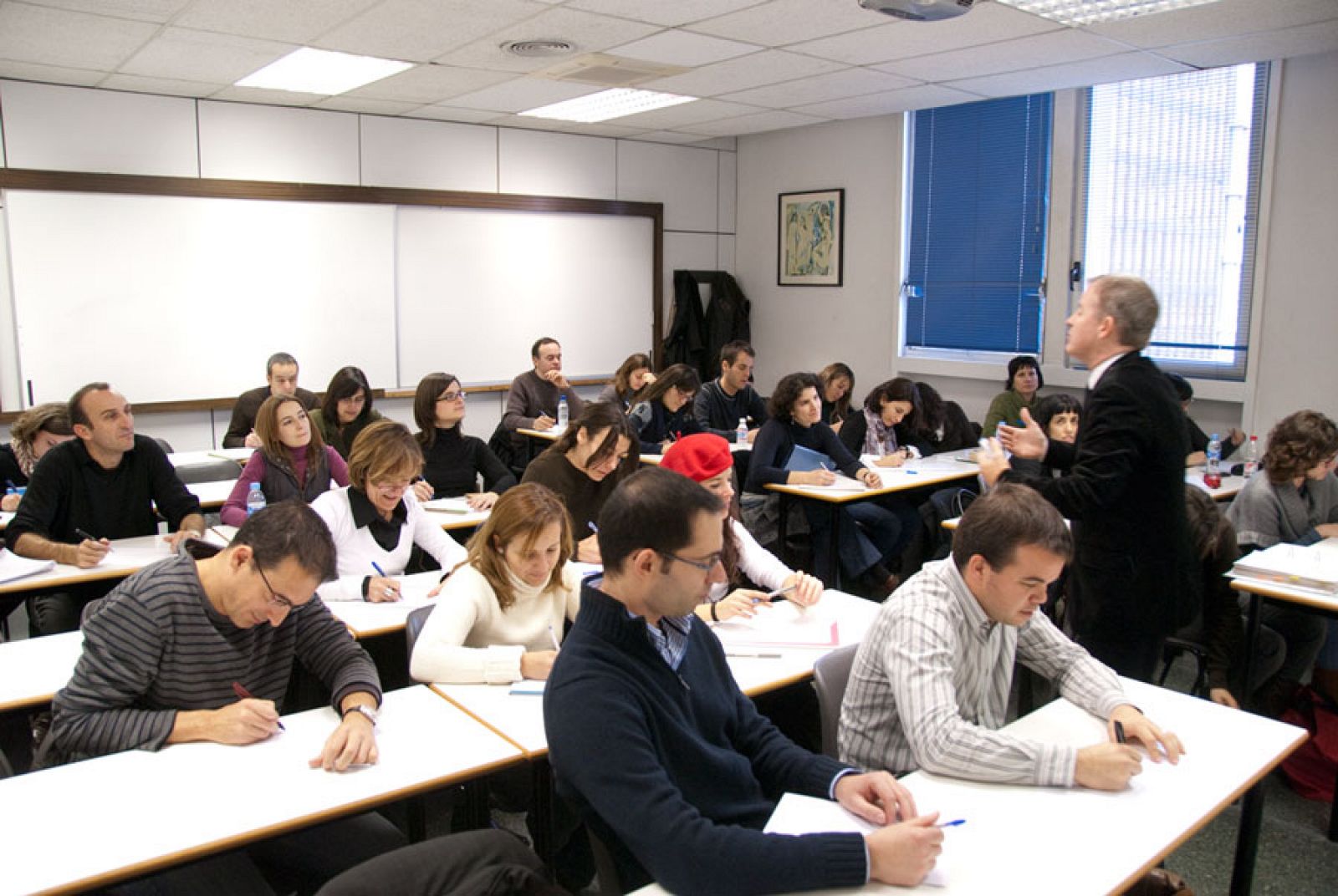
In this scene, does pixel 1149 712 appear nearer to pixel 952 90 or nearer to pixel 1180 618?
pixel 1180 618

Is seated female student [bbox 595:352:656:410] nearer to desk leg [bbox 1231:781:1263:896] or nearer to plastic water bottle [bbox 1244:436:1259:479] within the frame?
plastic water bottle [bbox 1244:436:1259:479]

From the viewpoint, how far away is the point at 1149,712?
2178 millimetres

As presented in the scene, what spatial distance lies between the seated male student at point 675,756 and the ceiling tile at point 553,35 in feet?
11.6

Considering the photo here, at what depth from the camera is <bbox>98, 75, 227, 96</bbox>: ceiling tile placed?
5746 millimetres

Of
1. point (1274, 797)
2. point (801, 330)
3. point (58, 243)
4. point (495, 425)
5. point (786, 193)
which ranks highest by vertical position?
point (786, 193)

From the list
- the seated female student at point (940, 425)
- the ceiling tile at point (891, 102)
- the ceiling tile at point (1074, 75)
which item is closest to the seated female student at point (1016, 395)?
the seated female student at point (940, 425)

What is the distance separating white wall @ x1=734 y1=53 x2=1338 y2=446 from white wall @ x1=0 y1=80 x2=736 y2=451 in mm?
529

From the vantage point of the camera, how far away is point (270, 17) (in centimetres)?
441

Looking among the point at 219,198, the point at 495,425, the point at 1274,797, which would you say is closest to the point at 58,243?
the point at 219,198

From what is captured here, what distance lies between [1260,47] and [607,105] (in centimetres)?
398

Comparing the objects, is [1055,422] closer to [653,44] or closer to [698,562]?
[653,44]

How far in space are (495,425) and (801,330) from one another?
2.79 m

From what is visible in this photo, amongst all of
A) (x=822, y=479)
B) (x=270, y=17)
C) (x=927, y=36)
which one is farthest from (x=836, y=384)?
(x=270, y=17)

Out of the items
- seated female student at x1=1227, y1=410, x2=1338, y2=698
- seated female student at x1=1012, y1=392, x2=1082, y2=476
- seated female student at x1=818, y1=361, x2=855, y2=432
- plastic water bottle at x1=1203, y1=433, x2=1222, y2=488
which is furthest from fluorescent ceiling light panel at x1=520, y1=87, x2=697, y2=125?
seated female student at x1=1227, y1=410, x2=1338, y2=698
